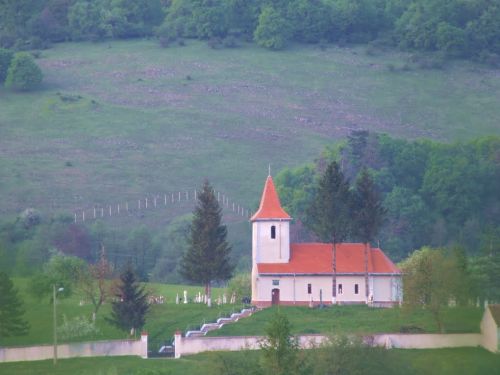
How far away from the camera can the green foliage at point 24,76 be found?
619ft

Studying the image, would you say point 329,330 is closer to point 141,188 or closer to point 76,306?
point 76,306

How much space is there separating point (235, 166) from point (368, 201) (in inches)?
2204

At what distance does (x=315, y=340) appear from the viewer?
9675cm

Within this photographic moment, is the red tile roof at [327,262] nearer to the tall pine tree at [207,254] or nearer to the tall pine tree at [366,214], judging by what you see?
the tall pine tree at [366,214]

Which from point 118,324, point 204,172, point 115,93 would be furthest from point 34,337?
point 115,93

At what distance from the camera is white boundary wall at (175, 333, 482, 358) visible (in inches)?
3831

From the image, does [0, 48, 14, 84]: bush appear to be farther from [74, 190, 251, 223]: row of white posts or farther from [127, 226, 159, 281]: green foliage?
[127, 226, 159, 281]: green foliage

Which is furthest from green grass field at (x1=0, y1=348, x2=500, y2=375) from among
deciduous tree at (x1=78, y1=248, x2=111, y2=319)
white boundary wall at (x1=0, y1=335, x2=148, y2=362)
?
deciduous tree at (x1=78, y1=248, x2=111, y2=319)

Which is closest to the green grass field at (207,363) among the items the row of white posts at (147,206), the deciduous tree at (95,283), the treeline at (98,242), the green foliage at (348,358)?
the green foliage at (348,358)

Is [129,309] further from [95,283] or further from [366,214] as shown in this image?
[366,214]

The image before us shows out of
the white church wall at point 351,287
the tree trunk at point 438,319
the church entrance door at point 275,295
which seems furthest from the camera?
the white church wall at point 351,287

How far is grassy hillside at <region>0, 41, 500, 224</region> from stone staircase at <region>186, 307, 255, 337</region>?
48.0 metres

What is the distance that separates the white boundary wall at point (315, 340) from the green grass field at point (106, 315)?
15.1 ft

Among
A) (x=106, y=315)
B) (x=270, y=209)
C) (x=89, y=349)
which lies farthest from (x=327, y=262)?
(x=89, y=349)
